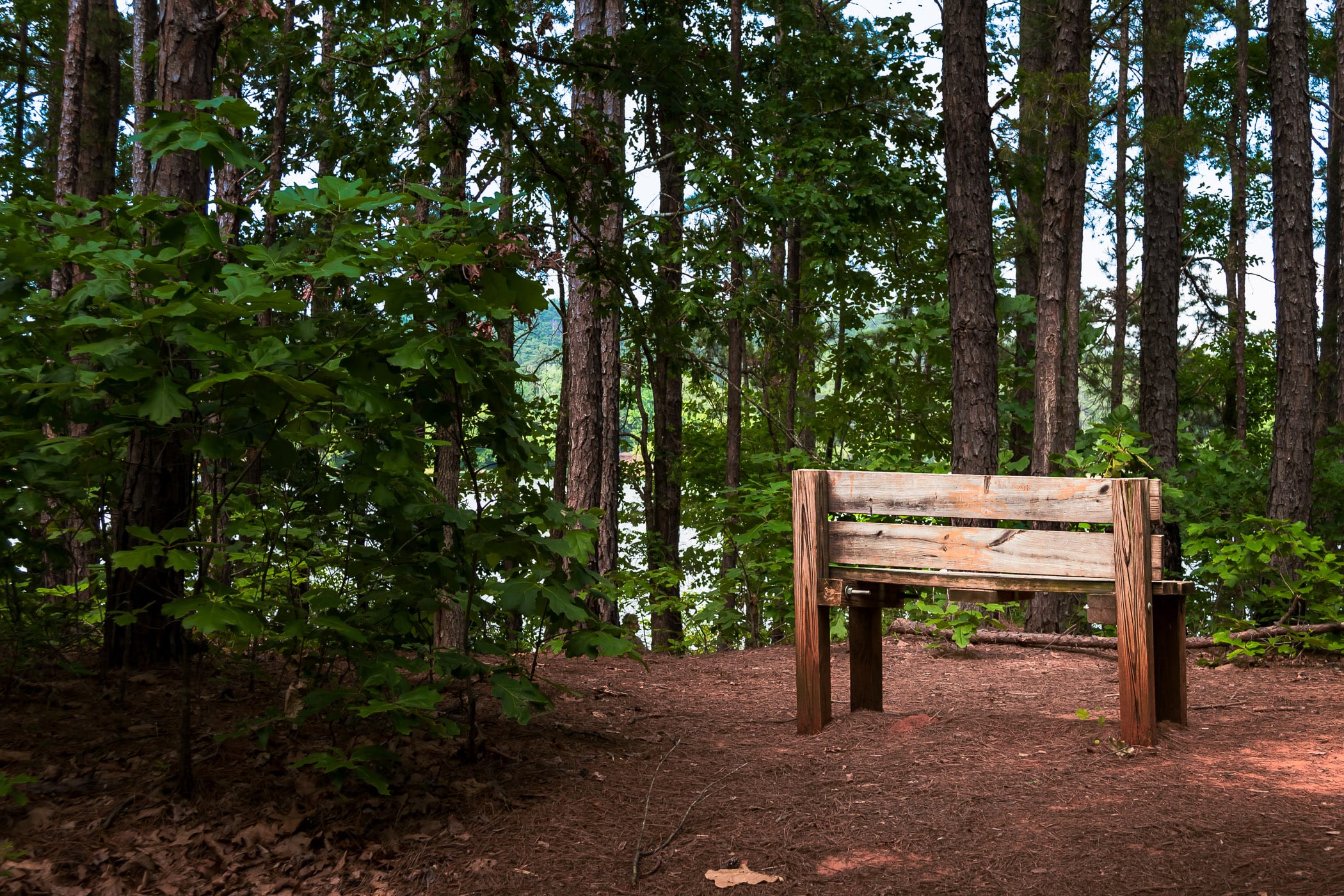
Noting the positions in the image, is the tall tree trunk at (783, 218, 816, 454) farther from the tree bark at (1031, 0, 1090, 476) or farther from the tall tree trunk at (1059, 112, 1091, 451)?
the tree bark at (1031, 0, 1090, 476)

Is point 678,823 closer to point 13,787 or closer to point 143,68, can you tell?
point 13,787

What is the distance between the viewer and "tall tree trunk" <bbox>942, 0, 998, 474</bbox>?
816 cm

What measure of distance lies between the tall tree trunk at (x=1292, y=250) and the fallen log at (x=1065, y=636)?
4.82ft

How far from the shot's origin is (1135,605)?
15.0ft

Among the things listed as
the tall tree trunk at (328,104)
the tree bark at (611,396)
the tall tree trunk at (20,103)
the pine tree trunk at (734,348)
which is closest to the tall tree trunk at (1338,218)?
the pine tree trunk at (734,348)

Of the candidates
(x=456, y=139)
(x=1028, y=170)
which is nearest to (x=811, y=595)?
(x=456, y=139)

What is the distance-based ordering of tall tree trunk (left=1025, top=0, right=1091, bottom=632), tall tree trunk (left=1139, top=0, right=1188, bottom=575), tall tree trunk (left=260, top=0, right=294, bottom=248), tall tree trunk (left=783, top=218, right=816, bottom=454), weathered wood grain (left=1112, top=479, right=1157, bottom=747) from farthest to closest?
1. tall tree trunk (left=783, top=218, right=816, bottom=454)
2. tall tree trunk (left=1139, top=0, right=1188, bottom=575)
3. tall tree trunk (left=260, top=0, right=294, bottom=248)
4. tall tree trunk (left=1025, top=0, right=1091, bottom=632)
5. weathered wood grain (left=1112, top=479, right=1157, bottom=747)

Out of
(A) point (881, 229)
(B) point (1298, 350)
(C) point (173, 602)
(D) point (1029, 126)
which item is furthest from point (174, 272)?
(A) point (881, 229)

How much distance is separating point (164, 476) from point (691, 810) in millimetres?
2862

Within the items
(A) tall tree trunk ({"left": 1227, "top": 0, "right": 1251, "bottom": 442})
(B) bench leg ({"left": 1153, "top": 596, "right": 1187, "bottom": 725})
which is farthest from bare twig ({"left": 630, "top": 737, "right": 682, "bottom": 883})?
(A) tall tree trunk ({"left": 1227, "top": 0, "right": 1251, "bottom": 442})

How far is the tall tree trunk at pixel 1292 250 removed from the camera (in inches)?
344

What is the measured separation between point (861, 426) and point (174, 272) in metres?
14.3

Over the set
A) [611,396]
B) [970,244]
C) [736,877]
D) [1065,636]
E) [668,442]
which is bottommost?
[736,877]

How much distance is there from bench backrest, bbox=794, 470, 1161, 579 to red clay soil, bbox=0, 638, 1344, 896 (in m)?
0.90
